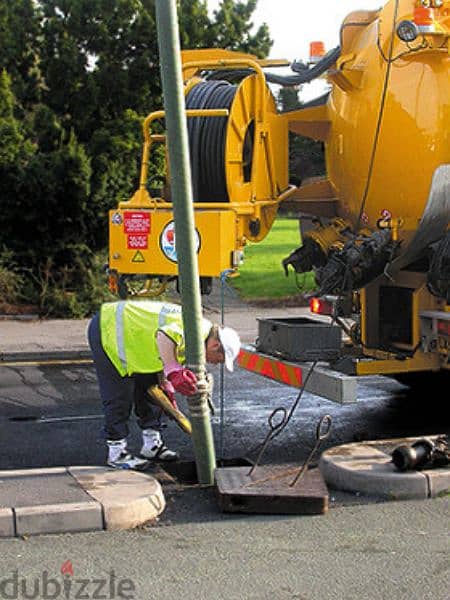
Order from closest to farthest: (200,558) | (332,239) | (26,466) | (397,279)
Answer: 1. (200,558)
2. (26,466)
3. (397,279)
4. (332,239)

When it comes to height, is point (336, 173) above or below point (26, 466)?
above

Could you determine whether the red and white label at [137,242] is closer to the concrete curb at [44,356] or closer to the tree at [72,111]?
the concrete curb at [44,356]

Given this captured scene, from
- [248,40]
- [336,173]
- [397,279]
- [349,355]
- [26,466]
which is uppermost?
[248,40]

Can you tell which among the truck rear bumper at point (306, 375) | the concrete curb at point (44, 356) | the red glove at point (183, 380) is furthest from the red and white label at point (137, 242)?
the concrete curb at point (44, 356)

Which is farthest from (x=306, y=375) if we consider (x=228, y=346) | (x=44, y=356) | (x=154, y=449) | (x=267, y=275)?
(x=267, y=275)

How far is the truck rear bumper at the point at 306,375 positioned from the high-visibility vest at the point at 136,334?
1.18 meters

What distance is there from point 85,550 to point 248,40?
12356mm

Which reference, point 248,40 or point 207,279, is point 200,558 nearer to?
point 207,279

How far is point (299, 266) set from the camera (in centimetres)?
873

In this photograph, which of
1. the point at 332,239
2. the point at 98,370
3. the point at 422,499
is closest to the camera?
the point at 422,499

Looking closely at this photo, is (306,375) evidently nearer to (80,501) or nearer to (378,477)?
(378,477)

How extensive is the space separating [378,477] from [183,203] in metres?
2.04

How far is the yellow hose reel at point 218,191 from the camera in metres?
7.58

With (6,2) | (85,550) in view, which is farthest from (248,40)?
(85,550)
